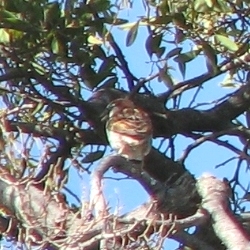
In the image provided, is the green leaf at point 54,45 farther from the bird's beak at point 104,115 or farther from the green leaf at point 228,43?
the green leaf at point 228,43

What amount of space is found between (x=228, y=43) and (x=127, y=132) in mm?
254

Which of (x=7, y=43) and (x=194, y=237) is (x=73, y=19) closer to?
(x=7, y=43)

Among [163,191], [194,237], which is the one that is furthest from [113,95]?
[194,237]

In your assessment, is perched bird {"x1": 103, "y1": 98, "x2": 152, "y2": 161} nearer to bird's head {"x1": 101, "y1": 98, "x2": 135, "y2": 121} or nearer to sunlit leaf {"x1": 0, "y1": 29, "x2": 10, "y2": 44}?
bird's head {"x1": 101, "y1": 98, "x2": 135, "y2": 121}

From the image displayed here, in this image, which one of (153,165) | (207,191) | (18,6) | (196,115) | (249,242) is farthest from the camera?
(196,115)

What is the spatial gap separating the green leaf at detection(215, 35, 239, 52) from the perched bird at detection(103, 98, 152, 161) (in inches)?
7.1

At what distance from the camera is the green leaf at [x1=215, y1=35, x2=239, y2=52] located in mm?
1531

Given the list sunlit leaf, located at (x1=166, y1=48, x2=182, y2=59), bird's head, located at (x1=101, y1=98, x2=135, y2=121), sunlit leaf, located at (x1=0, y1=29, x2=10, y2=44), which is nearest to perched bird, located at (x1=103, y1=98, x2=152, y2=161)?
bird's head, located at (x1=101, y1=98, x2=135, y2=121)

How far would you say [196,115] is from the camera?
1.63 m

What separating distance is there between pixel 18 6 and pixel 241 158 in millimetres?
481

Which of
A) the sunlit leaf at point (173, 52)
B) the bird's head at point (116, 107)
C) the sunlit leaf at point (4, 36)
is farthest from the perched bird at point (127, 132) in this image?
the sunlit leaf at point (4, 36)

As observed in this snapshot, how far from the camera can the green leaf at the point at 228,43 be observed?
5.02 ft

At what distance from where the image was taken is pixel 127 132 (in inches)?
65.1

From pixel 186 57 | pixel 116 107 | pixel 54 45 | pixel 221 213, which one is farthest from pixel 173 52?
pixel 221 213
